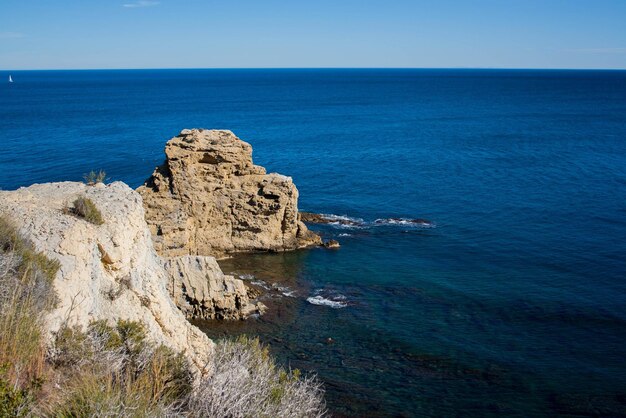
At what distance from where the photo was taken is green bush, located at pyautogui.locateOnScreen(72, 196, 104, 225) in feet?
43.7

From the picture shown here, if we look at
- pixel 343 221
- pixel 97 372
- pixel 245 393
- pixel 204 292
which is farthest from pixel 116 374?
pixel 343 221

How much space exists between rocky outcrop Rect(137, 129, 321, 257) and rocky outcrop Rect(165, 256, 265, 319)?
720 cm

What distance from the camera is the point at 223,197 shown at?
1395 inches

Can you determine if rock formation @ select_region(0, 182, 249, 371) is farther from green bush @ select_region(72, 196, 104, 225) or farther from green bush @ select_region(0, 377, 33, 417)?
green bush @ select_region(0, 377, 33, 417)

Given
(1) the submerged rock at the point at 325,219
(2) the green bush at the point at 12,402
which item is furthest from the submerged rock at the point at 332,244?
(2) the green bush at the point at 12,402

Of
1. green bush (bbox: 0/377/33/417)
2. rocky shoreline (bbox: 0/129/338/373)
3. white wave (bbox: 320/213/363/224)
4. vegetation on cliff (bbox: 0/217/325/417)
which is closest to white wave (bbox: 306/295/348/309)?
rocky shoreline (bbox: 0/129/338/373)

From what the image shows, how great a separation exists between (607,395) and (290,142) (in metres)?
54.6

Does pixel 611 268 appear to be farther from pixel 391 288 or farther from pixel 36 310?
pixel 36 310

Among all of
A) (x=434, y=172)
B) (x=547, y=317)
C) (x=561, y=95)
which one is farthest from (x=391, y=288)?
(x=561, y=95)

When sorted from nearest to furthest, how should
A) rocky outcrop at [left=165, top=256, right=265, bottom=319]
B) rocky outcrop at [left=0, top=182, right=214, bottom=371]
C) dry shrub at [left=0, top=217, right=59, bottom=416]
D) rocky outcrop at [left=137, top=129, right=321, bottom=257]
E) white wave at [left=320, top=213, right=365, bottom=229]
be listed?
dry shrub at [left=0, top=217, right=59, bottom=416]
rocky outcrop at [left=0, top=182, right=214, bottom=371]
rocky outcrop at [left=165, top=256, right=265, bottom=319]
rocky outcrop at [left=137, top=129, right=321, bottom=257]
white wave at [left=320, top=213, right=365, bottom=229]

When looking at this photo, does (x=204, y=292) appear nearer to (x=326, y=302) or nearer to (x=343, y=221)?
(x=326, y=302)

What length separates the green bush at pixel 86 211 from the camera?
13.3m

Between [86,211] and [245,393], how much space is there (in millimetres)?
6200

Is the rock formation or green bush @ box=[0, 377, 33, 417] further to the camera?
the rock formation
